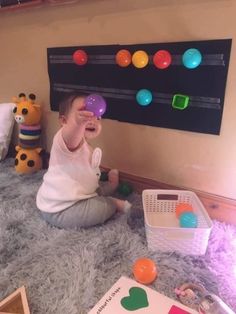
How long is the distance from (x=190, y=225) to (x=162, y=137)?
40 centimetres

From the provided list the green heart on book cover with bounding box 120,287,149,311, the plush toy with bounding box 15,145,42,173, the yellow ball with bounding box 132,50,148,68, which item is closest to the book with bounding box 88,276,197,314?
the green heart on book cover with bounding box 120,287,149,311

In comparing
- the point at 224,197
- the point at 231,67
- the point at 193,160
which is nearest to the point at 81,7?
the point at 231,67

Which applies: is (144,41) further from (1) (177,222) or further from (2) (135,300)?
(2) (135,300)

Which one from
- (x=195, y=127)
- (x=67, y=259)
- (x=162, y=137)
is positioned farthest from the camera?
(x=162, y=137)

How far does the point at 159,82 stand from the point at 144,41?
17 centimetres

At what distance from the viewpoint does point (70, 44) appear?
1.38m

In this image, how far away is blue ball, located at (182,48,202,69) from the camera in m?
1.01

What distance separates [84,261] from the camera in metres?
0.92

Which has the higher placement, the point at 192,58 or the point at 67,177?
the point at 192,58

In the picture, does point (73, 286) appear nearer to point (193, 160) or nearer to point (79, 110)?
point (79, 110)

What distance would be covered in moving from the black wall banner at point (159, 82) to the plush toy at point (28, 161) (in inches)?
15.2

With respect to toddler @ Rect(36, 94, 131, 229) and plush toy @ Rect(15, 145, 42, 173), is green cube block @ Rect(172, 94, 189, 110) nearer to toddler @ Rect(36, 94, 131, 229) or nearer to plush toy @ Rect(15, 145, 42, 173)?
toddler @ Rect(36, 94, 131, 229)

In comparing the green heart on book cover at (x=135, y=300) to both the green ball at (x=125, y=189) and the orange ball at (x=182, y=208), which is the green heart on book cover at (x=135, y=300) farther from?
the green ball at (x=125, y=189)

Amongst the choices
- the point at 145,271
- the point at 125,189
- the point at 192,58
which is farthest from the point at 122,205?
the point at 192,58
